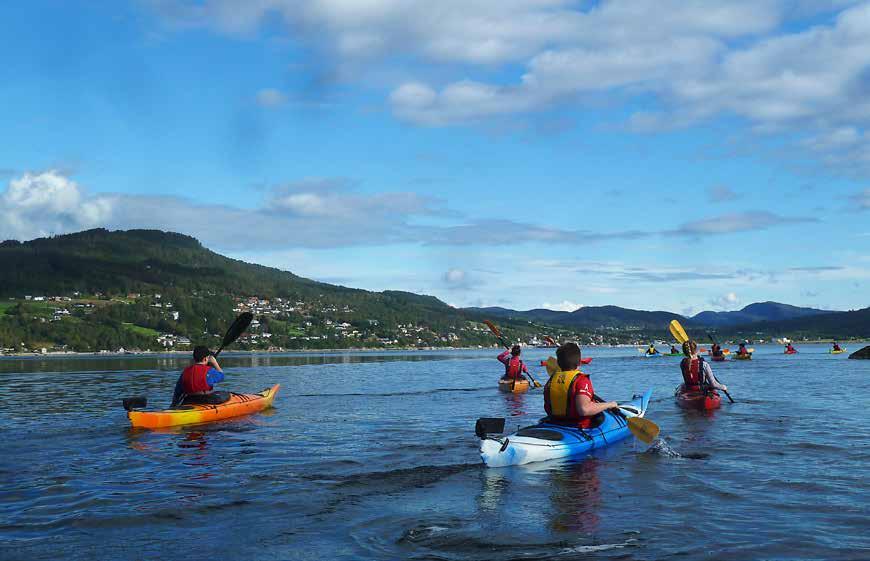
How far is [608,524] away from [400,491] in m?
3.85

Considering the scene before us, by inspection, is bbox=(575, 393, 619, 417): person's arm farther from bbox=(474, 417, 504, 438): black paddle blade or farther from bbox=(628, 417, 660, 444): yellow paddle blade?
bbox=(474, 417, 504, 438): black paddle blade

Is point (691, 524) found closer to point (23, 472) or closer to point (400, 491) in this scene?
point (400, 491)

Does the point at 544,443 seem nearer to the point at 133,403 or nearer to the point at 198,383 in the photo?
the point at 198,383

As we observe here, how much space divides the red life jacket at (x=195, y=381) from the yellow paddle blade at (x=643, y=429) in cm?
1330

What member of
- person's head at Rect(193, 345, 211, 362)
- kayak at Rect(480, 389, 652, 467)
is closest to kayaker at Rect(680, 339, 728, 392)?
kayak at Rect(480, 389, 652, 467)

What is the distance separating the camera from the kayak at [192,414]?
21.1 m

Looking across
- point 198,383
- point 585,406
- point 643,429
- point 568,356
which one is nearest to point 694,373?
point 643,429

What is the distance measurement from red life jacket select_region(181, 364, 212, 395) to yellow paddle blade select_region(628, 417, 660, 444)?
13300mm

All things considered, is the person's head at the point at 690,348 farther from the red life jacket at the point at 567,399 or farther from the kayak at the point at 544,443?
the red life jacket at the point at 567,399

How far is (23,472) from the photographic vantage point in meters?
14.6

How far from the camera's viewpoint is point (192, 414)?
22000mm

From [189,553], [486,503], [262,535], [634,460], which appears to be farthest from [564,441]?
[189,553]

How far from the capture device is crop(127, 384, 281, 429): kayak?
21094 mm

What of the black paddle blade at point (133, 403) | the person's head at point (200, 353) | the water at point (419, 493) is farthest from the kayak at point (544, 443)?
the black paddle blade at point (133, 403)
